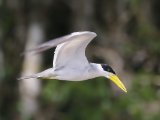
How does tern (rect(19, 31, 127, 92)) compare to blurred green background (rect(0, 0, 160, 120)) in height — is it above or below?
above

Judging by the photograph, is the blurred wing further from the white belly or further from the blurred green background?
the blurred green background

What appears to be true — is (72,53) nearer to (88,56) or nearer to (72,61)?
(72,61)

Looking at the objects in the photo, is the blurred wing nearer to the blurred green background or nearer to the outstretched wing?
the outstretched wing

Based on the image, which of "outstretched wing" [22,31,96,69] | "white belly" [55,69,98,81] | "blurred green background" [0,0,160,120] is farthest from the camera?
"blurred green background" [0,0,160,120]

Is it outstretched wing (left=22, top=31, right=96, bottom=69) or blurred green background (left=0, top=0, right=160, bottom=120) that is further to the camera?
blurred green background (left=0, top=0, right=160, bottom=120)

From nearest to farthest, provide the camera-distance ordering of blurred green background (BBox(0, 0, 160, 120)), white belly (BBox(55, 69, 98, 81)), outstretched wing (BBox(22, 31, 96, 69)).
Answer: white belly (BBox(55, 69, 98, 81)) → outstretched wing (BBox(22, 31, 96, 69)) → blurred green background (BBox(0, 0, 160, 120))

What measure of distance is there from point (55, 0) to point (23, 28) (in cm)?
Answer: 54

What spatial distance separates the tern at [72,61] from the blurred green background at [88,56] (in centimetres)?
403

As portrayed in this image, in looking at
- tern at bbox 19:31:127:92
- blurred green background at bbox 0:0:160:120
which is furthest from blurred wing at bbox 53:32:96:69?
blurred green background at bbox 0:0:160:120

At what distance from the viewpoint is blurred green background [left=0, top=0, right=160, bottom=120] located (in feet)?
27.0

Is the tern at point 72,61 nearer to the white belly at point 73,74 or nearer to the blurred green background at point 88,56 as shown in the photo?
the white belly at point 73,74

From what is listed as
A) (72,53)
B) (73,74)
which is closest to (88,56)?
(72,53)

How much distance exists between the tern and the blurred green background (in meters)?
4.03

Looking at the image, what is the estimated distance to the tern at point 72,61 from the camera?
3.67 meters
